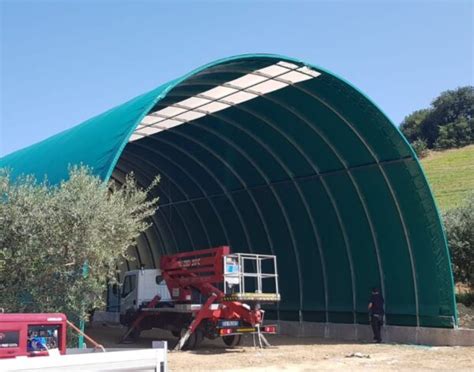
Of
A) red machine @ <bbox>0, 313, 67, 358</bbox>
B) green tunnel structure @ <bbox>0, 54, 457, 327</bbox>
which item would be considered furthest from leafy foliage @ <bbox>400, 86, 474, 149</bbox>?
red machine @ <bbox>0, 313, 67, 358</bbox>

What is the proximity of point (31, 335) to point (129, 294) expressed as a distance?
13887mm

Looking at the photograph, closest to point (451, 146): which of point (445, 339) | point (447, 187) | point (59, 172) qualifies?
point (447, 187)

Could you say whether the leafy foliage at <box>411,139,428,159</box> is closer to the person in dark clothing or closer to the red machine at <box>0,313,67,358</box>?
the person in dark clothing

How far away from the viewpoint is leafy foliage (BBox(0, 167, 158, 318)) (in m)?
11.6

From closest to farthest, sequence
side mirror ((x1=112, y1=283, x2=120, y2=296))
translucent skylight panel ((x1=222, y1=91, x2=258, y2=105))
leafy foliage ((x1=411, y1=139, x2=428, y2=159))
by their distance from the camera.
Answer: translucent skylight panel ((x1=222, y1=91, x2=258, y2=105)) < side mirror ((x1=112, y1=283, x2=120, y2=296)) < leafy foliage ((x1=411, y1=139, x2=428, y2=159))

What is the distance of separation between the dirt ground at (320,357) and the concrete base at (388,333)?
572mm

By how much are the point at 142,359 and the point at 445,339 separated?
1256 cm

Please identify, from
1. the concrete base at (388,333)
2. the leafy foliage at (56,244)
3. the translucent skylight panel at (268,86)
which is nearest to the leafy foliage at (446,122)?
the concrete base at (388,333)

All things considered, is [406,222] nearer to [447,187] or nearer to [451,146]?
[447,187]

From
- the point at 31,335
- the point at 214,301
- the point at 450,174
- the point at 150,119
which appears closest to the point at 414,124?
the point at 450,174

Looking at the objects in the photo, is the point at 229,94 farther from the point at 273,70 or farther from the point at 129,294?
the point at 129,294

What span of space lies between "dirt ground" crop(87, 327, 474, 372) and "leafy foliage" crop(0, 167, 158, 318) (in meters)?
3.15

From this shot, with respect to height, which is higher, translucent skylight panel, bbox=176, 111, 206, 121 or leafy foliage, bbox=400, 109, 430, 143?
leafy foliage, bbox=400, 109, 430, 143

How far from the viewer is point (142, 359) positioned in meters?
7.79
